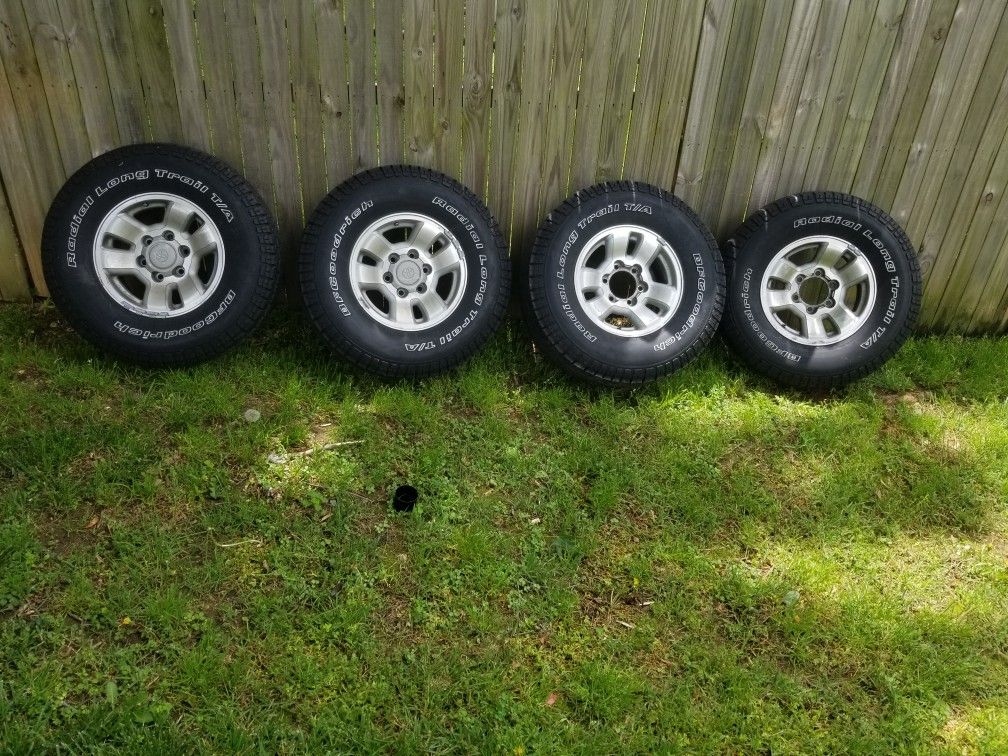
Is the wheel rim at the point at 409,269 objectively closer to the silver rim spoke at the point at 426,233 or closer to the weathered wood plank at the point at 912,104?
the silver rim spoke at the point at 426,233

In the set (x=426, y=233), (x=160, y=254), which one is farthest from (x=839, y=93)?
(x=160, y=254)

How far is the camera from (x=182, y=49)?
3.90 m

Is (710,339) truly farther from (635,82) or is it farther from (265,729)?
(265,729)

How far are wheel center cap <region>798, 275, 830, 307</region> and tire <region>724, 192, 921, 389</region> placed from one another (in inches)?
10.7

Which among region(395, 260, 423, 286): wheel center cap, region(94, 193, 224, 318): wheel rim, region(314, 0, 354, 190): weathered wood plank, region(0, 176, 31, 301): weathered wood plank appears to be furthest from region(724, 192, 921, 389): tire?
region(0, 176, 31, 301): weathered wood plank

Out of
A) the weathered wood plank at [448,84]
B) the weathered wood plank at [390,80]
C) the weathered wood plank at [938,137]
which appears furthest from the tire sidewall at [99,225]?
the weathered wood plank at [938,137]

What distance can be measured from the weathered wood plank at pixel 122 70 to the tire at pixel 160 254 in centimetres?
19

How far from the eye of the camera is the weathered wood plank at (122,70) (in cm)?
381

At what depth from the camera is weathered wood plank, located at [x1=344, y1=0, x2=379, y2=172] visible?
12.9 ft

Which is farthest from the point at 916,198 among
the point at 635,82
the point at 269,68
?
the point at 269,68

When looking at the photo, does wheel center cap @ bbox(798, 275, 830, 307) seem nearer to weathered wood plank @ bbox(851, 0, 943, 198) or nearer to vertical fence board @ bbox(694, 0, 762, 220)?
weathered wood plank @ bbox(851, 0, 943, 198)

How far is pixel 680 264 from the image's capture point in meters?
4.37

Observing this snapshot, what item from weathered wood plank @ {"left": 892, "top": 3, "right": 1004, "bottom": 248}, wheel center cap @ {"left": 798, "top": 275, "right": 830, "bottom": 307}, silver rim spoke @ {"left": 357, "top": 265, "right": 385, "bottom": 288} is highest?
weathered wood plank @ {"left": 892, "top": 3, "right": 1004, "bottom": 248}

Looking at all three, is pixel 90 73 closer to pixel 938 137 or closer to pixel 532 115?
pixel 532 115
